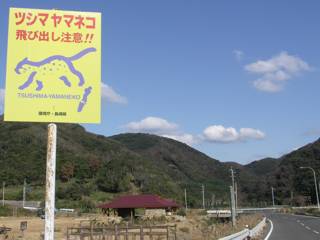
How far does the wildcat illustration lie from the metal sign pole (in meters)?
0.68

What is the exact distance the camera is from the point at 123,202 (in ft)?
193

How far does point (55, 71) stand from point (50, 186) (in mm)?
2052

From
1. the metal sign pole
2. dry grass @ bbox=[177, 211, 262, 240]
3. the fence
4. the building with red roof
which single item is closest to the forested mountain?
the building with red roof

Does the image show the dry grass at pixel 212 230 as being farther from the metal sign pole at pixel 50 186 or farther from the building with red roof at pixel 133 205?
the building with red roof at pixel 133 205

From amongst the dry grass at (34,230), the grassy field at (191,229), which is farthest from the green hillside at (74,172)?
the grassy field at (191,229)

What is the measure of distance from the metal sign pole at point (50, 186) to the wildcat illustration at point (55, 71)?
676mm

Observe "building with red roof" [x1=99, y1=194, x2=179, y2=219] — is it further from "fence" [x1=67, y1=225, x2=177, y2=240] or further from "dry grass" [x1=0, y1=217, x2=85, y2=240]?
"fence" [x1=67, y1=225, x2=177, y2=240]

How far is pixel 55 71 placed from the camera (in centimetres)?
870

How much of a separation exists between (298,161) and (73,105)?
146806mm

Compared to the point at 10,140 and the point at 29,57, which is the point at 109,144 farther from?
the point at 29,57

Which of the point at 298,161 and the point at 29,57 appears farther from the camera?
the point at 298,161

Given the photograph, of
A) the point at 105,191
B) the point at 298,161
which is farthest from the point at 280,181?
the point at 105,191

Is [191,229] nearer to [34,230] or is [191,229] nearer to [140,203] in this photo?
[34,230]

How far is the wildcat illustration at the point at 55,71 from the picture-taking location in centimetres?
859
